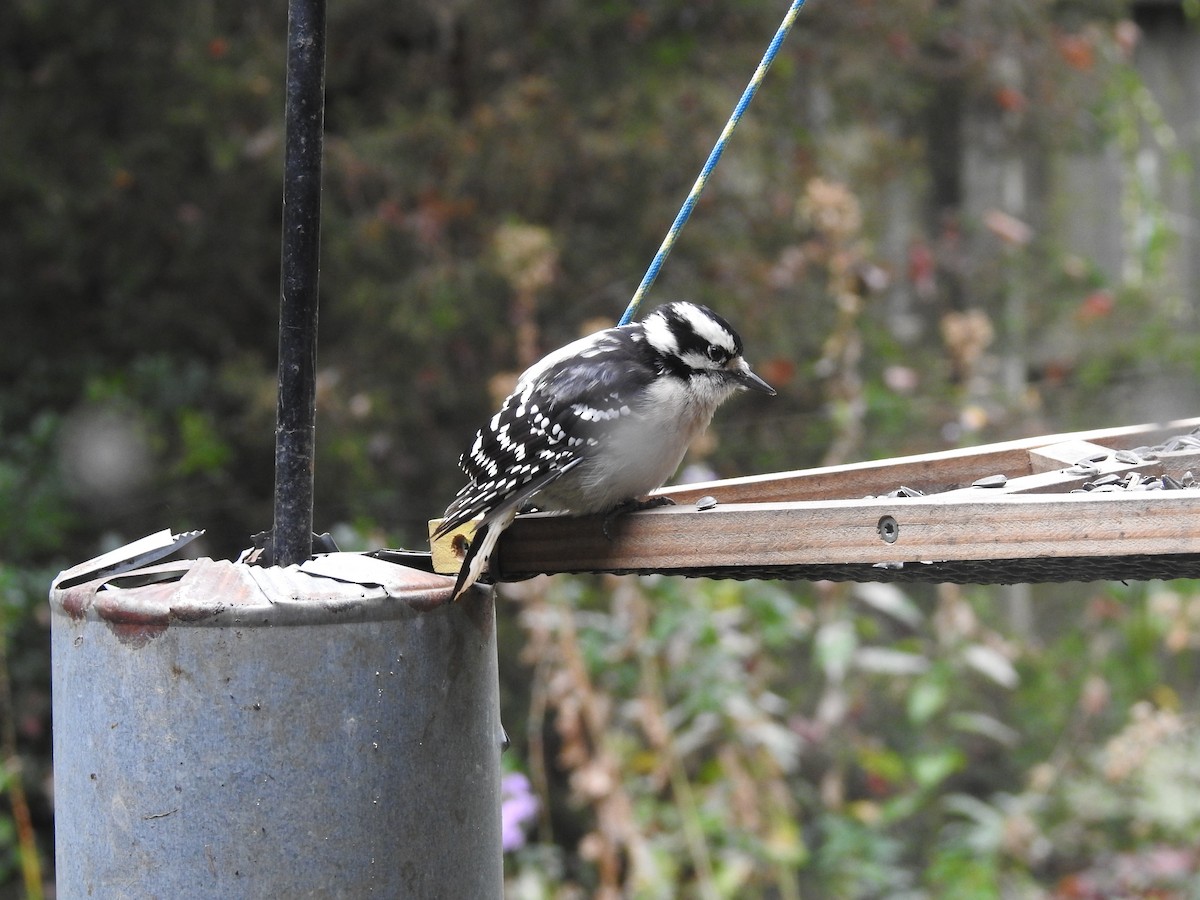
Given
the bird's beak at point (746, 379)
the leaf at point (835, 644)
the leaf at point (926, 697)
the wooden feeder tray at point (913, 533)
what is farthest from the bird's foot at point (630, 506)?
the leaf at point (926, 697)

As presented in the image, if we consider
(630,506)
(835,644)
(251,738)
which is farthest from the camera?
(835,644)

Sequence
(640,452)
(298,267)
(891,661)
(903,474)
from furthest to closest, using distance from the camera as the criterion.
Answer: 1. (891,661)
2. (903,474)
3. (640,452)
4. (298,267)

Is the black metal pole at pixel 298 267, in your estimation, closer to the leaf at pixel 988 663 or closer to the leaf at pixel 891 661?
the leaf at pixel 891 661

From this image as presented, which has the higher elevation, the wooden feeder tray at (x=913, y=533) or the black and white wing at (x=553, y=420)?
the black and white wing at (x=553, y=420)

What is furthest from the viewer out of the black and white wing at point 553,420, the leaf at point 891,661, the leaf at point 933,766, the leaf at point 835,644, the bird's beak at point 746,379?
the leaf at point 891,661

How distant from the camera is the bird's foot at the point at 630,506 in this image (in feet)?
7.39

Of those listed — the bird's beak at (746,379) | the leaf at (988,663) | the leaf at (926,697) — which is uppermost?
the bird's beak at (746,379)

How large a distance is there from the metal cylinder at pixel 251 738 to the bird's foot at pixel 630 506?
0.43m

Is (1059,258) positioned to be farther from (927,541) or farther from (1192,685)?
(927,541)

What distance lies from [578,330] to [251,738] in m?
4.27

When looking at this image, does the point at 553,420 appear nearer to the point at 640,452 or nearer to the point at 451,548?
the point at 640,452

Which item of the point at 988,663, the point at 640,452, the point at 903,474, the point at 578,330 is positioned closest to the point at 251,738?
the point at 640,452

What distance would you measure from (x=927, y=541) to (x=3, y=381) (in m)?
4.81

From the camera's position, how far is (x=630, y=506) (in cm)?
247
